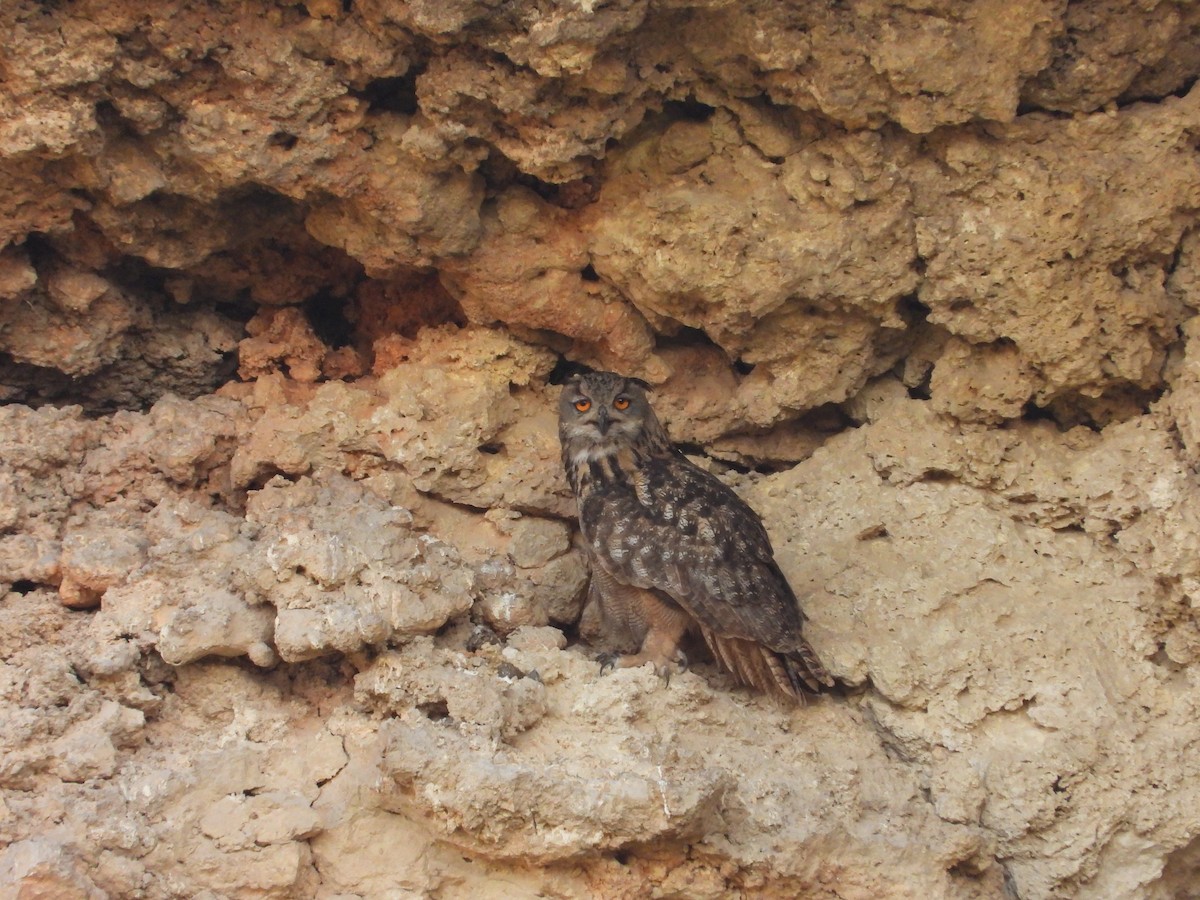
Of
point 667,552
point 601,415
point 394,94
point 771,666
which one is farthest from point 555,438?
point 394,94

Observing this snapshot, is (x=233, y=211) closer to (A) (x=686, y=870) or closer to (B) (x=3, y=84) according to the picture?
(B) (x=3, y=84)

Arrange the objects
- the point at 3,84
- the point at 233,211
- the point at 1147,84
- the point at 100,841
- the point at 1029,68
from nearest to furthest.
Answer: the point at 100,841 < the point at 3,84 < the point at 1029,68 < the point at 1147,84 < the point at 233,211

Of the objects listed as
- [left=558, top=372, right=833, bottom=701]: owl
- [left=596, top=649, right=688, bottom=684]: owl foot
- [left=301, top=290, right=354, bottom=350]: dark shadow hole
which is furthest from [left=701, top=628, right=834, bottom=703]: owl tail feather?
[left=301, top=290, right=354, bottom=350]: dark shadow hole

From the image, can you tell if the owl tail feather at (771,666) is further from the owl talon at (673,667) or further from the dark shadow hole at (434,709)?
the dark shadow hole at (434,709)

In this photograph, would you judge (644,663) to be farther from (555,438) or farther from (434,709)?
(555,438)

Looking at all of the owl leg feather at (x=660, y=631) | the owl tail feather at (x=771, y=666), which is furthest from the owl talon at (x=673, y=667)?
the owl tail feather at (x=771, y=666)

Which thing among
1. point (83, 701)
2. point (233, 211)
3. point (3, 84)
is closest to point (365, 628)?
point (83, 701)

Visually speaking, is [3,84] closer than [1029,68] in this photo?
Yes
